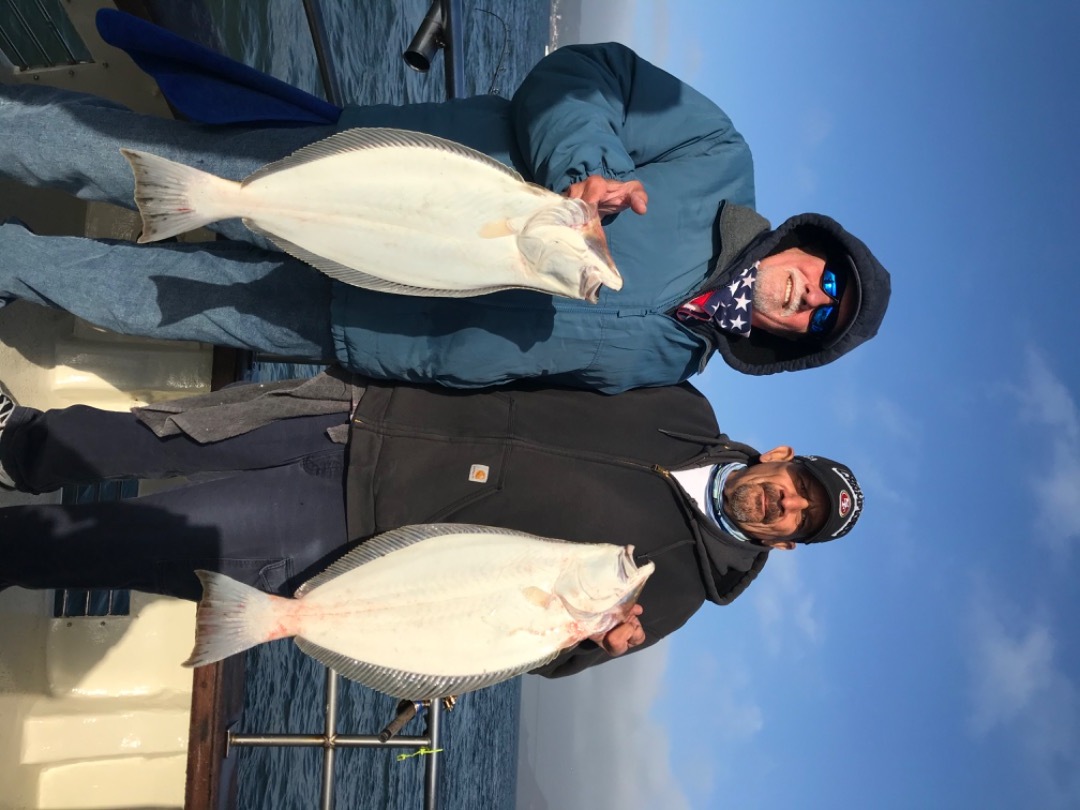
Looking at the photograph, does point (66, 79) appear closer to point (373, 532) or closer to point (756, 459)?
point (373, 532)

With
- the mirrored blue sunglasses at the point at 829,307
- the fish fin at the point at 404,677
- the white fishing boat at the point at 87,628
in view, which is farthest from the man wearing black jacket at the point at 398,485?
the white fishing boat at the point at 87,628

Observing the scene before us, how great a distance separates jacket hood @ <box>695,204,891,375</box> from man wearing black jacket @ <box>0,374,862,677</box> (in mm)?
310

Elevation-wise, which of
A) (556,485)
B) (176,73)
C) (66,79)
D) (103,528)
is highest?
(176,73)

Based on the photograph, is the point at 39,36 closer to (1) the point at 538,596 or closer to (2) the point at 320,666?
(1) the point at 538,596

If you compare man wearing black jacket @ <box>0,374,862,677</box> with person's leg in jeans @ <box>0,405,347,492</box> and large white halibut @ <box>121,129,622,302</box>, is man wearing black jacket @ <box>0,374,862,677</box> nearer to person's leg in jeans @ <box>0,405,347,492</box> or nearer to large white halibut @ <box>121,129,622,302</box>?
person's leg in jeans @ <box>0,405,347,492</box>

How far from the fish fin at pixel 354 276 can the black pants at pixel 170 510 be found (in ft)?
2.45

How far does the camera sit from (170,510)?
272 centimetres

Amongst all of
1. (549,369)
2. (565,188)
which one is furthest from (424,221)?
(549,369)

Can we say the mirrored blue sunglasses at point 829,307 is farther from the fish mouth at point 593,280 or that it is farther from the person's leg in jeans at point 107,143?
the person's leg in jeans at point 107,143

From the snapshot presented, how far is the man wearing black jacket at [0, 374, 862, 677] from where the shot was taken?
8.89 ft

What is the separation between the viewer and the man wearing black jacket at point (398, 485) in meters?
2.71

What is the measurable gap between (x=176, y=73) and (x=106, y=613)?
9.85 ft

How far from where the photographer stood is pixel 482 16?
15.3 m

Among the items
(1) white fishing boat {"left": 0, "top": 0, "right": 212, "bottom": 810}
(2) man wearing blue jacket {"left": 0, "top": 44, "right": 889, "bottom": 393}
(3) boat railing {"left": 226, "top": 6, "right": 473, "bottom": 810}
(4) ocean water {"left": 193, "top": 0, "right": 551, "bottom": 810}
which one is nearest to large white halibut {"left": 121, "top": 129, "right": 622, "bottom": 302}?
(2) man wearing blue jacket {"left": 0, "top": 44, "right": 889, "bottom": 393}
